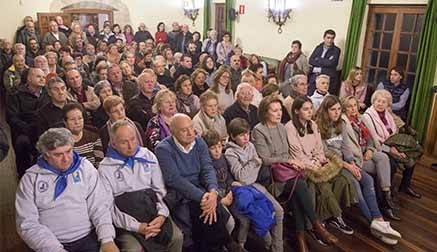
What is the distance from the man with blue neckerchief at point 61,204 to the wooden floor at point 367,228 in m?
0.96

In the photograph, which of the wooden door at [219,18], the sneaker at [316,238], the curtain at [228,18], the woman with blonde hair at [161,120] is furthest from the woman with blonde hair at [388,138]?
the wooden door at [219,18]

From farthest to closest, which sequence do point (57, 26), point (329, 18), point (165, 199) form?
point (57, 26) → point (329, 18) → point (165, 199)

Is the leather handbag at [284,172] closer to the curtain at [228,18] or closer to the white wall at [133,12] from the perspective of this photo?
the curtain at [228,18]

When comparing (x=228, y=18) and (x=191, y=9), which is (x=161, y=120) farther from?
(x=191, y=9)

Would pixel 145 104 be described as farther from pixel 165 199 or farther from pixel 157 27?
pixel 157 27

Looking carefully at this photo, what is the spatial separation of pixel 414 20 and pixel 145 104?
3920 mm

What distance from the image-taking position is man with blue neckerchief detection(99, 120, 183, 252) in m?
2.18

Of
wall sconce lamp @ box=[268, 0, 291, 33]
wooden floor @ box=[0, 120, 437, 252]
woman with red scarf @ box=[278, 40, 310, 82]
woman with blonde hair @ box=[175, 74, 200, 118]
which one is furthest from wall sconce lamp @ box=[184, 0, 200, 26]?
wooden floor @ box=[0, 120, 437, 252]

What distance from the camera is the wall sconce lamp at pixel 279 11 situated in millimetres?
Answer: 7220

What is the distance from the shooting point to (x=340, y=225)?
3.20m

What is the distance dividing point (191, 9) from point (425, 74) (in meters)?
6.81

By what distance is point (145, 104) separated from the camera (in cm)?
352

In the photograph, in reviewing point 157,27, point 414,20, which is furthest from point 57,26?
point 414,20

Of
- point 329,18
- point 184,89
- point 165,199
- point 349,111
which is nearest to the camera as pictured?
point 165,199
